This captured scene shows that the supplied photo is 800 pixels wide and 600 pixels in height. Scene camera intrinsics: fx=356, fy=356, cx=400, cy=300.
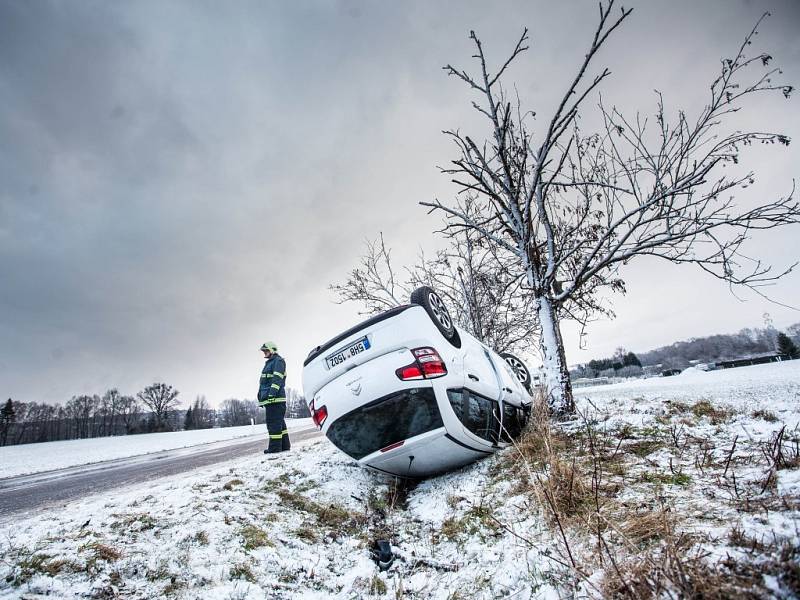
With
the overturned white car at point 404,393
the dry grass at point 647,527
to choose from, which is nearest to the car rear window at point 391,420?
the overturned white car at point 404,393

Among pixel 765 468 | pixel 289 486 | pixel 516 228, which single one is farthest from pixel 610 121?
pixel 289 486

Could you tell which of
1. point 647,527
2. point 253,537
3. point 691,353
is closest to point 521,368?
point 647,527

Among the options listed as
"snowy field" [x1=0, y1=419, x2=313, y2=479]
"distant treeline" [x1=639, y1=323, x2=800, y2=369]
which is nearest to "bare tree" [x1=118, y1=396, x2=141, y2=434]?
"snowy field" [x1=0, y1=419, x2=313, y2=479]

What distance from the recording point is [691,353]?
109125 mm

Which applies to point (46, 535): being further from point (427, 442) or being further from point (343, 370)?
point (427, 442)

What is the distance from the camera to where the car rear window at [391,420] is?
3.40 metres

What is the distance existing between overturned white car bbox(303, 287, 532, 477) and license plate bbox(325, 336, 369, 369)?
0.4 inches

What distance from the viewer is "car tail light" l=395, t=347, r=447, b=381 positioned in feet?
11.1

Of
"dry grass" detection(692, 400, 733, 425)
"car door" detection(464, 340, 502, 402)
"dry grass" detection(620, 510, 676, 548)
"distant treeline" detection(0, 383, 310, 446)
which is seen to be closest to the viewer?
"dry grass" detection(620, 510, 676, 548)

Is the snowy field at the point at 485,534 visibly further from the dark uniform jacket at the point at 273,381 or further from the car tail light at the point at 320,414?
the dark uniform jacket at the point at 273,381

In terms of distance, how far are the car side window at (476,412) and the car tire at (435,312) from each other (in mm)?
572

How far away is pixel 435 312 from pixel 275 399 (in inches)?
169

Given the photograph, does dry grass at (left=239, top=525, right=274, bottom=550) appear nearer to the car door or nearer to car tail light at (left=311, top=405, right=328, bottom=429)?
car tail light at (left=311, top=405, right=328, bottom=429)

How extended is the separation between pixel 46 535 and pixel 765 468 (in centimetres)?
514
